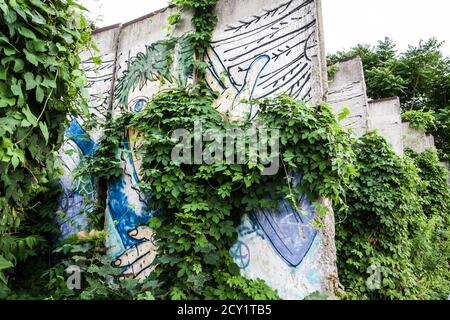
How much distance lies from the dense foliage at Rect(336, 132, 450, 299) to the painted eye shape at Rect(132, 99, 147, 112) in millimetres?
3214

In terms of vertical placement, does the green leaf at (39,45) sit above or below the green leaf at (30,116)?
above

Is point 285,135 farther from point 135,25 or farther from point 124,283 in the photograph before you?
point 135,25

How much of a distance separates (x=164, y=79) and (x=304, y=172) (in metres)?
2.37

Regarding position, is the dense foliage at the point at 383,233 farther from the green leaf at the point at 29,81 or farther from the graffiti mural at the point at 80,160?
the green leaf at the point at 29,81

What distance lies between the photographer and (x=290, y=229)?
340 centimetres

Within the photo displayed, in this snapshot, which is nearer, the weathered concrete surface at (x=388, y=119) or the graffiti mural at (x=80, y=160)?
the graffiti mural at (x=80, y=160)

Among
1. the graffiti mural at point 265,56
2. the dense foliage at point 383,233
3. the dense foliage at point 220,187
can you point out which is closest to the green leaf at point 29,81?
the dense foliage at point 220,187

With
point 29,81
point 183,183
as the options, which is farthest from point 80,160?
point 29,81

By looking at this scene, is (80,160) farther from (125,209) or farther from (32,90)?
(32,90)

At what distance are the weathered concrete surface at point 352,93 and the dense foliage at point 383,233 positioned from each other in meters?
0.92

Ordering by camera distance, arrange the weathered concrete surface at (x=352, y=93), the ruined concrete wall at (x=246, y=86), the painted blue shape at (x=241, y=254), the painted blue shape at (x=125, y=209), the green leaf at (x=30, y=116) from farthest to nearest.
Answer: the weathered concrete surface at (x=352, y=93) < the painted blue shape at (x=125, y=209) < the painted blue shape at (x=241, y=254) < the ruined concrete wall at (x=246, y=86) < the green leaf at (x=30, y=116)

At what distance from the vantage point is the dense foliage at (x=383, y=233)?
457 cm

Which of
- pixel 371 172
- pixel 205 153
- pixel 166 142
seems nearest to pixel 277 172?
pixel 205 153

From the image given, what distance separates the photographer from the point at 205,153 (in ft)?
11.7
